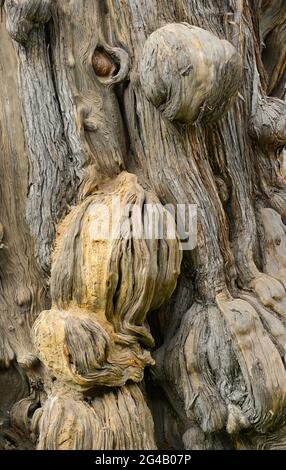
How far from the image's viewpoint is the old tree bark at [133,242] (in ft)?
5.85

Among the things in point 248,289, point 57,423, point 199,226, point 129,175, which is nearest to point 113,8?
point 129,175

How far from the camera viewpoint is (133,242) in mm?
1773

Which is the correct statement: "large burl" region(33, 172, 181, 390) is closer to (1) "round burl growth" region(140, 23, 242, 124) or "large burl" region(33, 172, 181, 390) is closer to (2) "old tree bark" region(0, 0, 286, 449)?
(2) "old tree bark" region(0, 0, 286, 449)

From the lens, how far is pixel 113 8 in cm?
198

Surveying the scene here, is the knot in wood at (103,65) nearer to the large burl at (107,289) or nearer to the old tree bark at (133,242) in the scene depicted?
the old tree bark at (133,242)

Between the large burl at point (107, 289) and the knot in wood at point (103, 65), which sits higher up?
the knot in wood at point (103, 65)

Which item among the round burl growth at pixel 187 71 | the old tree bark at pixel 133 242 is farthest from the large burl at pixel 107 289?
the round burl growth at pixel 187 71

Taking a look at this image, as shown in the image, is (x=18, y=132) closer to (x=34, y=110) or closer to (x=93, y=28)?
(x=34, y=110)

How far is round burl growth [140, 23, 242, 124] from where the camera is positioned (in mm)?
1813

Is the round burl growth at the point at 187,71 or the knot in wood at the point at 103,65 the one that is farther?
the knot in wood at the point at 103,65

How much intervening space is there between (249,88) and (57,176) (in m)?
0.58

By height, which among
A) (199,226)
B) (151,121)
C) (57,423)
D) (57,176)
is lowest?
(57,423)

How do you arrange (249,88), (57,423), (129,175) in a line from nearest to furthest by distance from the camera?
1. (57,423)
2. (129,175)
3. (249,88)

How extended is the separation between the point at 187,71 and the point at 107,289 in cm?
51
